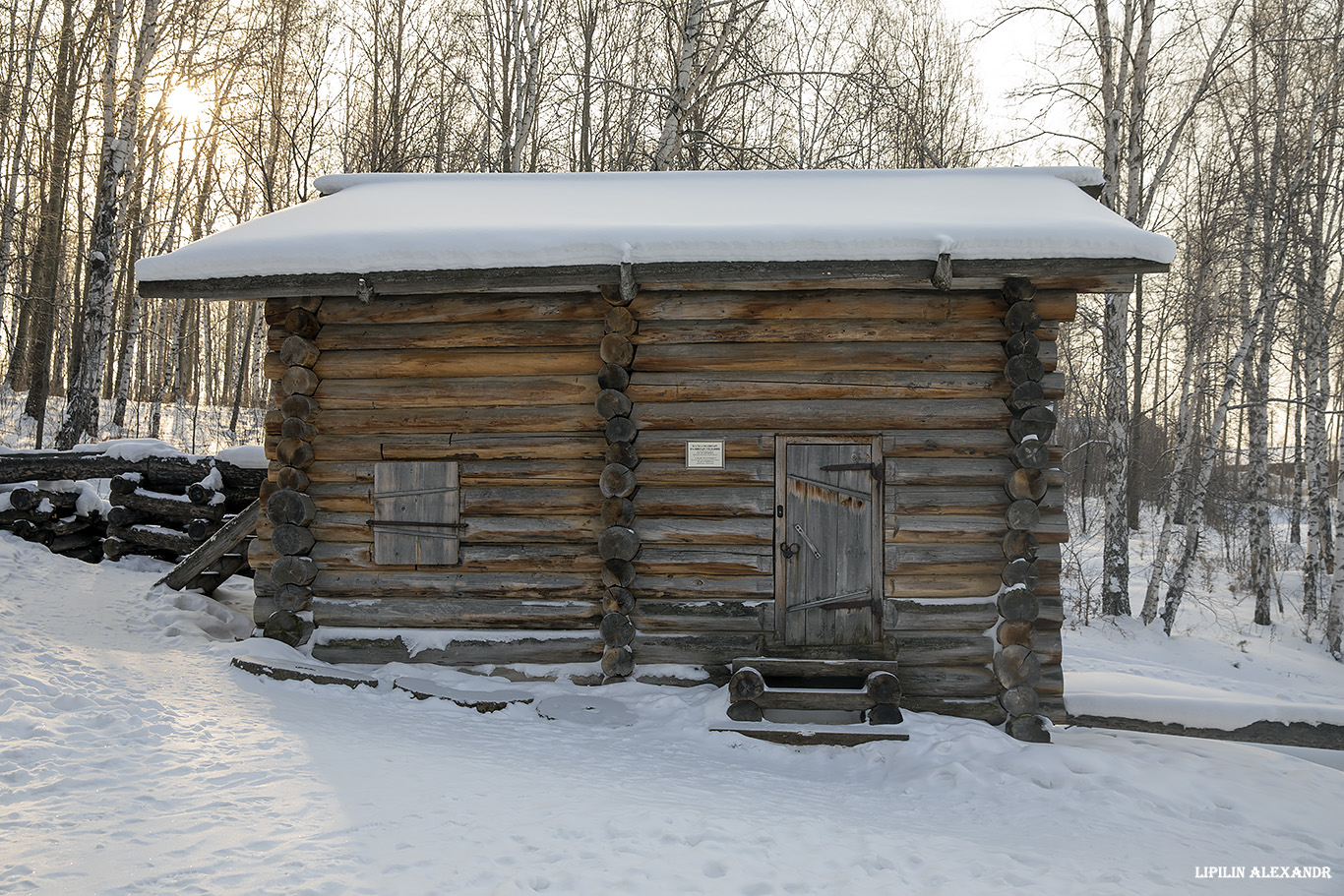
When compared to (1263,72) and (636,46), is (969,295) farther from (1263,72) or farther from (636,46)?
(636,46)

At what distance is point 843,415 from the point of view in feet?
21.7

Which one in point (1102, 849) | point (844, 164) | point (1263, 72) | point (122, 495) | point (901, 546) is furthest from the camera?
point (844, 164)

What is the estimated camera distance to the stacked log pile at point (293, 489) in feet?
22.6

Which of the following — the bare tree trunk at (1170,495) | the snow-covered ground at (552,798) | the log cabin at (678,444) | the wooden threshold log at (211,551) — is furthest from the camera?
the bare tree trunk at (1170,495)

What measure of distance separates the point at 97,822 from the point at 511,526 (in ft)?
11.4

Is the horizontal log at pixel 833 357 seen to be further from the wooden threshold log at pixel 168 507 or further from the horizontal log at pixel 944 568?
the wooden threshold log at pixel 168 507

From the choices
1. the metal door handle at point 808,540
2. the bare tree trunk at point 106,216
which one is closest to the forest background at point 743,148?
the bare tree trunk at point 106,216

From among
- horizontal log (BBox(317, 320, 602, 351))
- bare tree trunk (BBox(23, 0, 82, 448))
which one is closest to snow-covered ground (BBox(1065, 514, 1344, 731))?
horizontal log (BBox(317, 320, 602, 351))

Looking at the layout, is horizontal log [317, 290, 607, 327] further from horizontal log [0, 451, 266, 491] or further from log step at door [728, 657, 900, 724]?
horizontal log [0, 451, 266, 491]

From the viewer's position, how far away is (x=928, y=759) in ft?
18.9

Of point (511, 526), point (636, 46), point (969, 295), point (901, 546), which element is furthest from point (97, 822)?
point (636, 46)

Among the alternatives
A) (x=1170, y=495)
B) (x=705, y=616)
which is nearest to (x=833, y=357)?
(x=705, y=616)

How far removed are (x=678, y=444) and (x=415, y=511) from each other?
2.33 m

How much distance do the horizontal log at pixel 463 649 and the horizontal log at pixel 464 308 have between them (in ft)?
8.72
